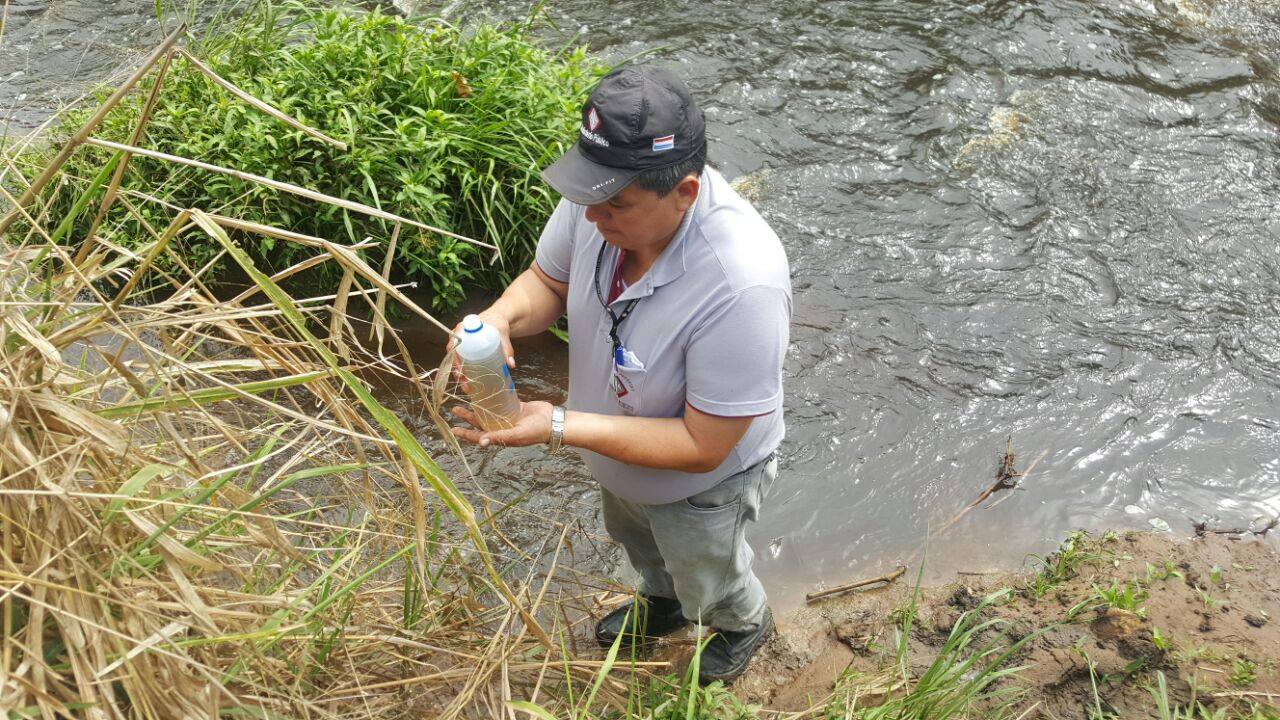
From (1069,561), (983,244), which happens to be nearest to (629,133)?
(1069,561)

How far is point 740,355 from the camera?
2.39m

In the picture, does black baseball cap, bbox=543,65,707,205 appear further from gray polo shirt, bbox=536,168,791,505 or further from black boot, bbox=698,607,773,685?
black boot, bbox=698,607,773,685

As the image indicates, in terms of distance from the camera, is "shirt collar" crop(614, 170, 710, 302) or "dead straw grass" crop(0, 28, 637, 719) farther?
"shirt collar" crop(614, 170, 710, 302)

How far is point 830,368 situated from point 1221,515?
5.87 ft

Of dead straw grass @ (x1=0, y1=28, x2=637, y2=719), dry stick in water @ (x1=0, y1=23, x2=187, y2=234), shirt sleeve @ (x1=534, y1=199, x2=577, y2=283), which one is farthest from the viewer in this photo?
shirt sleeve @ (x1=534, y1=199, x2=577, y2=283)

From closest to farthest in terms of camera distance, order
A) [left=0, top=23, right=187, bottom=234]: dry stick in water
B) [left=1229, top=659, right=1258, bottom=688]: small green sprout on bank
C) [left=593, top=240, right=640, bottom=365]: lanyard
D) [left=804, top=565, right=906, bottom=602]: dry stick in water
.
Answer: [left=0, top=23, right=187, bottom=234]: dry stick in water
[left=593, top=240, right=640, bottom=365]: lanyard
[left=1229, top=659, right=1258, bottom=688]: small green sprout on bank
[left=804, top=565, right=906, bottom=602]: dry stick in water

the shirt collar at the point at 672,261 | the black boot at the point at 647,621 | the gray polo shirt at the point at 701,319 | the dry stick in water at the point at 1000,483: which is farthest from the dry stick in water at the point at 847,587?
the shirt collar at the point at 672,261

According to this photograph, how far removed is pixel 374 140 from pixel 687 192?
2.49 metres

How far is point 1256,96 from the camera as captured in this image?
6609 mm

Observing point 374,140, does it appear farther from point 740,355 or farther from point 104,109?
point 104,109

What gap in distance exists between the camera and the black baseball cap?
7.36ft

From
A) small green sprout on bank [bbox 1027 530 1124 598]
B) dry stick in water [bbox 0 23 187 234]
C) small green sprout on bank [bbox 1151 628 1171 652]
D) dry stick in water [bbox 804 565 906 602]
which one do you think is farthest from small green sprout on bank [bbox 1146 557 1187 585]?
dry stick in water [bbox 0 23 187 234]

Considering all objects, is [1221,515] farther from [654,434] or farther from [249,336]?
[249,336]

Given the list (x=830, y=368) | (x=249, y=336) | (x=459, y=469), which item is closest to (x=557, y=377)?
(x=459, y=469)
